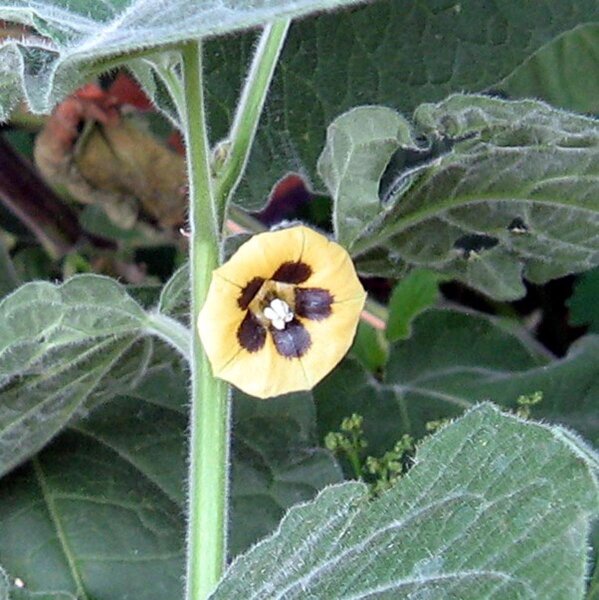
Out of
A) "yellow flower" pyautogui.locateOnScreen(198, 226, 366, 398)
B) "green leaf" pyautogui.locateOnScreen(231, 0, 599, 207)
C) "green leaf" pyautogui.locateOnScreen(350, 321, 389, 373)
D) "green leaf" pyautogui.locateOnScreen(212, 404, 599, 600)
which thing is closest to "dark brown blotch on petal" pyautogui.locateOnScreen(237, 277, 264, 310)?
"yellow flower" pyautogui.locateOnScreen(198, 226, 366, 398)

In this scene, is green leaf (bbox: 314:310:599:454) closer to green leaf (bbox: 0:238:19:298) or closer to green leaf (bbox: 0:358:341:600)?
green leaf (bbox: 0:358:341:600)

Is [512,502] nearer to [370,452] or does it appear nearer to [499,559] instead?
[499,559]

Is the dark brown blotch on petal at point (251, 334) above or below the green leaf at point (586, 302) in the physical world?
above

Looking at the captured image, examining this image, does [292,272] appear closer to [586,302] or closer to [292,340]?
[292,340]

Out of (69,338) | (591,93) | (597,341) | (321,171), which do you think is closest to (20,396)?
(69,338)

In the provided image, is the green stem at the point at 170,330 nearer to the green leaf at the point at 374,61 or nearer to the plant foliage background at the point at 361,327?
the plant foliage background at the point at 361,327

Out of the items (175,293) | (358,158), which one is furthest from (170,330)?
(358,158)

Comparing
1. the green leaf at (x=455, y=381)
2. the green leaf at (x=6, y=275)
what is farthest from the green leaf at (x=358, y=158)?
the green leaf at (x=6, y=275)
